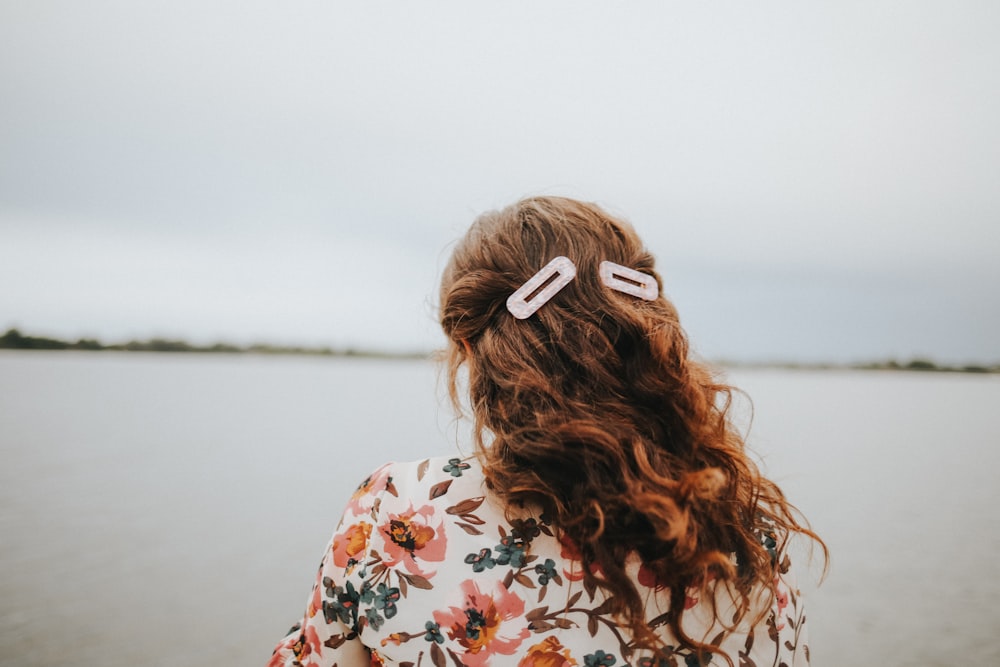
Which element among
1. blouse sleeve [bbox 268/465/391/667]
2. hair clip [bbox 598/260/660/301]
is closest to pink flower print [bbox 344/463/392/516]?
blouse sleeve [bbox 268/465/391/667]

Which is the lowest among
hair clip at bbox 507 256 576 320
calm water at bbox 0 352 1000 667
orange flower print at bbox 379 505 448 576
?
calm water at bbox 0 352 1000 667

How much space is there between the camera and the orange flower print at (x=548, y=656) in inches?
40.3

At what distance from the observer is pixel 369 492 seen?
1.19 meters

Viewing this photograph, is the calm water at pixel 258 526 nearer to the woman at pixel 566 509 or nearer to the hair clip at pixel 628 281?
the woman at pixel 566 509

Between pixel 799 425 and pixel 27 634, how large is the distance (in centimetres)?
1143

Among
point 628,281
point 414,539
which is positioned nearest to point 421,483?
point 414,539

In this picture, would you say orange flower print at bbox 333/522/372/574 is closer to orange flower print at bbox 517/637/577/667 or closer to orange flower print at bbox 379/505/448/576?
orange flower print at bbox 379/505/448/576

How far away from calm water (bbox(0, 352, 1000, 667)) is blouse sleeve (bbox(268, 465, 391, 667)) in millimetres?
264

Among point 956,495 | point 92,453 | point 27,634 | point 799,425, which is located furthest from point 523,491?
point 799,425

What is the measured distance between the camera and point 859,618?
362 centimetres

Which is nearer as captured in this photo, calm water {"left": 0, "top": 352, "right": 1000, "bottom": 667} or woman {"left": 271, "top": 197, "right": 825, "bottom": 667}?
woman {"left": 271, "top": 197, "right": 825, "bottom": 667}

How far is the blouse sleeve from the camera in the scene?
1.14m

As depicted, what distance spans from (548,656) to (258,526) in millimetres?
4733

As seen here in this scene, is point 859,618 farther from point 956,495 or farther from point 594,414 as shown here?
point 594,414
